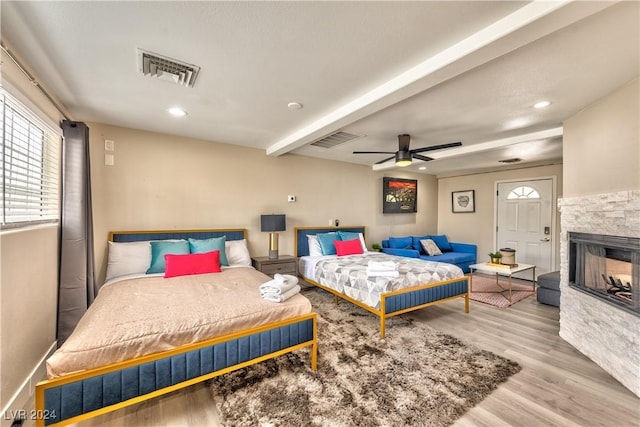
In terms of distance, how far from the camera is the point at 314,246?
464cm

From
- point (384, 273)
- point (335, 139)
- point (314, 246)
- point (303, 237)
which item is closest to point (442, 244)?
point (314, 246)

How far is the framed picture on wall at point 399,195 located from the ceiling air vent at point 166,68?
4.68m

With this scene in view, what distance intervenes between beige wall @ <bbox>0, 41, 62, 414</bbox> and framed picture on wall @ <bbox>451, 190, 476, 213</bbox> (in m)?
7.41

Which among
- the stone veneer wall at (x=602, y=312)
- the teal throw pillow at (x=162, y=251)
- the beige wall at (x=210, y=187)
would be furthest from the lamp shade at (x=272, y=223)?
the stone veneer wall at (x=602, y=312)

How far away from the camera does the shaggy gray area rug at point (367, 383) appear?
176 cm

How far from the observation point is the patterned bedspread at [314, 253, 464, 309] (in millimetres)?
3045

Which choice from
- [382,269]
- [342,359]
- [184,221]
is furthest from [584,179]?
[184,221]

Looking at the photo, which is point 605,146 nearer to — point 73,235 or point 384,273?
point 384,273

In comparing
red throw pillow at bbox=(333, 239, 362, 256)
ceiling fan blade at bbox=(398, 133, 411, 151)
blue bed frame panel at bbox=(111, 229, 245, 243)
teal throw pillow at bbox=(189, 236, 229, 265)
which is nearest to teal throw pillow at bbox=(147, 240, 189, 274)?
teal throw pillow at bbox=(189, 236, 229, 265)

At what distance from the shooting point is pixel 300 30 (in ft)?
5.32

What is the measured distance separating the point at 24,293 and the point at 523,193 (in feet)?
24.6

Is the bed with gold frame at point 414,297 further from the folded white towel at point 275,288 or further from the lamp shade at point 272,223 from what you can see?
the folded white towel at point 275,288

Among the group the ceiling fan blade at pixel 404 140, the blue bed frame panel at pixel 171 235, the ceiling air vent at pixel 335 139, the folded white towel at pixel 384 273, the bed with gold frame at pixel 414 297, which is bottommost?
the bed with gold frame at pixel 414 297

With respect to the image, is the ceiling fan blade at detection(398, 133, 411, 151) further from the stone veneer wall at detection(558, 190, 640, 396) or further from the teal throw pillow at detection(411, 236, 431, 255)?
the teal throw pillow at detection(411, 236, 431, 255)
